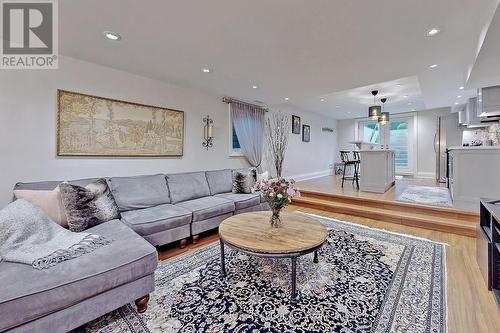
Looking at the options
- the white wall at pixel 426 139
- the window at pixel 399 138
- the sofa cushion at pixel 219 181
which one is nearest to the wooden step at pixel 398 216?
the sofa cushion at pixel 219 181

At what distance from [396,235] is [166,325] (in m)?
3.10

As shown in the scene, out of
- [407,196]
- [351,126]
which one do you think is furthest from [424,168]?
[407,196]

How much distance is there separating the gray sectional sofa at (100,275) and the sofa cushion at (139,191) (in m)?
0.01

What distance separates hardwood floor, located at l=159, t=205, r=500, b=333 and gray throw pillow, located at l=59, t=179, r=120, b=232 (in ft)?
2.59

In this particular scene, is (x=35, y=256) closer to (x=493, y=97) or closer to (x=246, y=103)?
(x=246, y=103)

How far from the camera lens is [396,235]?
125 inches

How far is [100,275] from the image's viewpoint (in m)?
1.48

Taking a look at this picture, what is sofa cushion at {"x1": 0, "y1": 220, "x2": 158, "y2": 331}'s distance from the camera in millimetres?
1211

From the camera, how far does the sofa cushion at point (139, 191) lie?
2.89 metres

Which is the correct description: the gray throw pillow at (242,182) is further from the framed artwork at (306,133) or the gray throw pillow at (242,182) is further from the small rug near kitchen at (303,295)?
the framed artwork at (306,133)

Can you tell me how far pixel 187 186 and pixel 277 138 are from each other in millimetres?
3288

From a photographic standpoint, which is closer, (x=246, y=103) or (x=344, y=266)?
(x=344, y=266)

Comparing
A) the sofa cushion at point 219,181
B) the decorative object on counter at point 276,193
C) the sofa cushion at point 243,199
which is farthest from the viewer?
the sofa cushion at point 219,181

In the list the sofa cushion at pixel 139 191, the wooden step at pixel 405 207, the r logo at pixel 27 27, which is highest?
the r logo at pixel 27 27
